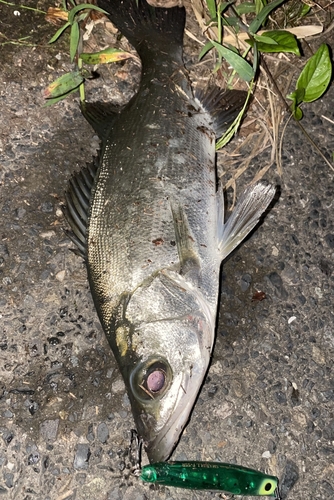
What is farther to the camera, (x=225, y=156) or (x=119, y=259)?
(x=225, y=156)

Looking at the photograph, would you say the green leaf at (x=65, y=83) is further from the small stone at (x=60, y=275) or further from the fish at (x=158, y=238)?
the small stone at (x=60, y=275)

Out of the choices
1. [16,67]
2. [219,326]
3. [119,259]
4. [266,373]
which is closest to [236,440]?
[266,373]

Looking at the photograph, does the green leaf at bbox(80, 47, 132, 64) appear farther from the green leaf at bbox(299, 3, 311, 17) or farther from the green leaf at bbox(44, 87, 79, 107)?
the green leaf at bbox(299, 3, 311, 17)

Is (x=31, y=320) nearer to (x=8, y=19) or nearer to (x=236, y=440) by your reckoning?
(x=236, y=440)

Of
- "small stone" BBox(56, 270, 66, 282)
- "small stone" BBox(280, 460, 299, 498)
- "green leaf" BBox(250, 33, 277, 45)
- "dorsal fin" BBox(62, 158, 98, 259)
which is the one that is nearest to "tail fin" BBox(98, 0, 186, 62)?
"green leaf" BBox(250, 33, 277, 45)

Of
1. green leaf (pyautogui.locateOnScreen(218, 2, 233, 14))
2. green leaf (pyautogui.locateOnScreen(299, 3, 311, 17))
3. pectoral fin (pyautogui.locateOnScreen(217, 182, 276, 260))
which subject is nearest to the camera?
pectoral fin (pyautogui.locateOnScreen(217, 182, 276, 260))

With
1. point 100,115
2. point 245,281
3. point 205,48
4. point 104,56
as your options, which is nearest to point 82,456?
point 245,281

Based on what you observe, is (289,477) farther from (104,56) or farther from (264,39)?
(104,56)
